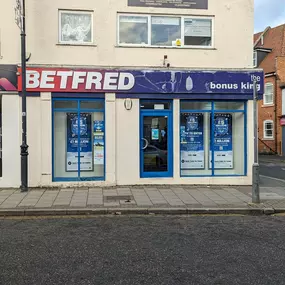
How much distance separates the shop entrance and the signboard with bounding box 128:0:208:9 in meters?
3.04

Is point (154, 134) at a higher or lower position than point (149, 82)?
lower

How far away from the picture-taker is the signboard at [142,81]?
1108 centimetres

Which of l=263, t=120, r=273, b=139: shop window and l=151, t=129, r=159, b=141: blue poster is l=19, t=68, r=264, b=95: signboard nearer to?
l=151, t=129, r=159, b=141: blue poster

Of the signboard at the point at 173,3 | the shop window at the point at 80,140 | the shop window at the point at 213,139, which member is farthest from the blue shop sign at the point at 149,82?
the signboard at the point at 173,3

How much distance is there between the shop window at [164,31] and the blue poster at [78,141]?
2710 millimetres

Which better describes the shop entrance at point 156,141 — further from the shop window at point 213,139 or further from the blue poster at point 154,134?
the shop window at point 213,139

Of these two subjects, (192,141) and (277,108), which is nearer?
(192,141)

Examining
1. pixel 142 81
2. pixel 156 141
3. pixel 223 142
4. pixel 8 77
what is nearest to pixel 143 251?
pixel 156 141

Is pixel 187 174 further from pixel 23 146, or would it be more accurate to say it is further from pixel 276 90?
pixel 276 90

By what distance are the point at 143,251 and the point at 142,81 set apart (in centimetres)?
681

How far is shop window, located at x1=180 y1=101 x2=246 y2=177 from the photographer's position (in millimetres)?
12148

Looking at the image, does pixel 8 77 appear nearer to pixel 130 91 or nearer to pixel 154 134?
pixel 130 91

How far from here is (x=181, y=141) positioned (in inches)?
478

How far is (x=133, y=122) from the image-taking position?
11594 mm
